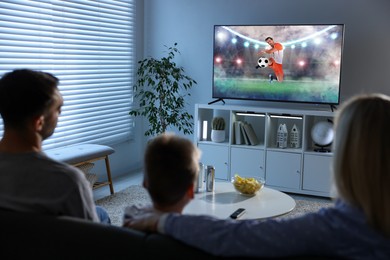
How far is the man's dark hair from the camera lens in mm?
1548

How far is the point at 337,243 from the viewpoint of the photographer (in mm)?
1131

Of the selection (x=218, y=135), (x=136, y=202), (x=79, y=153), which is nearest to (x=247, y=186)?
(x=136, y=202)

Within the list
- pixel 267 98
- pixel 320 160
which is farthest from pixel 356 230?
pixel 267 98

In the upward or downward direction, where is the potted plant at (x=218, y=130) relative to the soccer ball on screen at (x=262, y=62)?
downward

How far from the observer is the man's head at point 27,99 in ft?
5.08

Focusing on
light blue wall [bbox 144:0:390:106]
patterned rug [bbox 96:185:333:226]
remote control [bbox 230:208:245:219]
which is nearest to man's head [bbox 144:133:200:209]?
remote control [bbox 230:208:245:219]

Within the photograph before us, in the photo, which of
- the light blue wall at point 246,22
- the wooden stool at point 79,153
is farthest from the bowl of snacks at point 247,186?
the light blue wall at point 246,22

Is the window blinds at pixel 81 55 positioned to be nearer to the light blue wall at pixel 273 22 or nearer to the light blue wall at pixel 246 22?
the light blue wall at pixel 246 22

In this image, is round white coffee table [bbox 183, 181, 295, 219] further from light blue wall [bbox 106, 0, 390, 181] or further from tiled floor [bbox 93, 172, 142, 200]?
light blue wall [bbox 106, 0, 390, 181]

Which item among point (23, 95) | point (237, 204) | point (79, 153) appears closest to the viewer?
point (23, 95)

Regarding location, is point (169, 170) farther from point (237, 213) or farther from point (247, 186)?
point (247, 186)

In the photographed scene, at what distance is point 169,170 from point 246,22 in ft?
13.4

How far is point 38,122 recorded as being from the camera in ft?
5.29

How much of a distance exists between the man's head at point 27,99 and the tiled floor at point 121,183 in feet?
9.43
